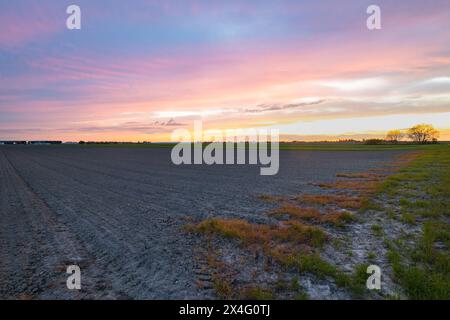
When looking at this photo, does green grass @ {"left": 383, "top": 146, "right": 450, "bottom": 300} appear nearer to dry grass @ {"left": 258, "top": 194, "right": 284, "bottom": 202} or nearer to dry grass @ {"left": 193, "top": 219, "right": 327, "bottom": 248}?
dry grass @ {"left": 193, "top": 219, "right": 327, "bottom": 248}

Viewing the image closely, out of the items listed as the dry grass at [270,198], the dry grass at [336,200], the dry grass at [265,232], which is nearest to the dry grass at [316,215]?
the dry grass at [265,232]

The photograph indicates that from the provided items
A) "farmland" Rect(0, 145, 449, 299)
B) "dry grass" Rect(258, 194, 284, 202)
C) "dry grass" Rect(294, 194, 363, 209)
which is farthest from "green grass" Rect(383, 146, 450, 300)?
"dry grass" Rect(258, 194, 284, 202)

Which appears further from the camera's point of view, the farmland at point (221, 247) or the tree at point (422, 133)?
the tree at point (422, 133)

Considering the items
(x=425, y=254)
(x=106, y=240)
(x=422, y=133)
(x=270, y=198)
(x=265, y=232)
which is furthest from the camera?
(x=422, y=133)

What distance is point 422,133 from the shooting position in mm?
187625

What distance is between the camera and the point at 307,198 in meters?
14.6

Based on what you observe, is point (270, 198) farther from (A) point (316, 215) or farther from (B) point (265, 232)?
(B) point (265, 232)

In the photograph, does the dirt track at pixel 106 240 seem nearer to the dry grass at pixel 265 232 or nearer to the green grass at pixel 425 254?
the dry grass at pixel 265 232

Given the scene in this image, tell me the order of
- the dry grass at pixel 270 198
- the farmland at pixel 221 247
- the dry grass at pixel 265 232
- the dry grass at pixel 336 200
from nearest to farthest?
1. the farmland at pixel 221 247
2. the dry grass at pixel 265 232
3. the dry grass at pixel 336 200
4. the dry grass at pixel 270 198

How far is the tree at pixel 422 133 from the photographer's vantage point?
7141 inches

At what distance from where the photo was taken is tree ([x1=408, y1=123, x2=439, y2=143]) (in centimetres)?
18139

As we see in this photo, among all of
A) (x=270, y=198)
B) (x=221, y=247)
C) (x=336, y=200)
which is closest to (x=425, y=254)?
(x=221, y=247)
